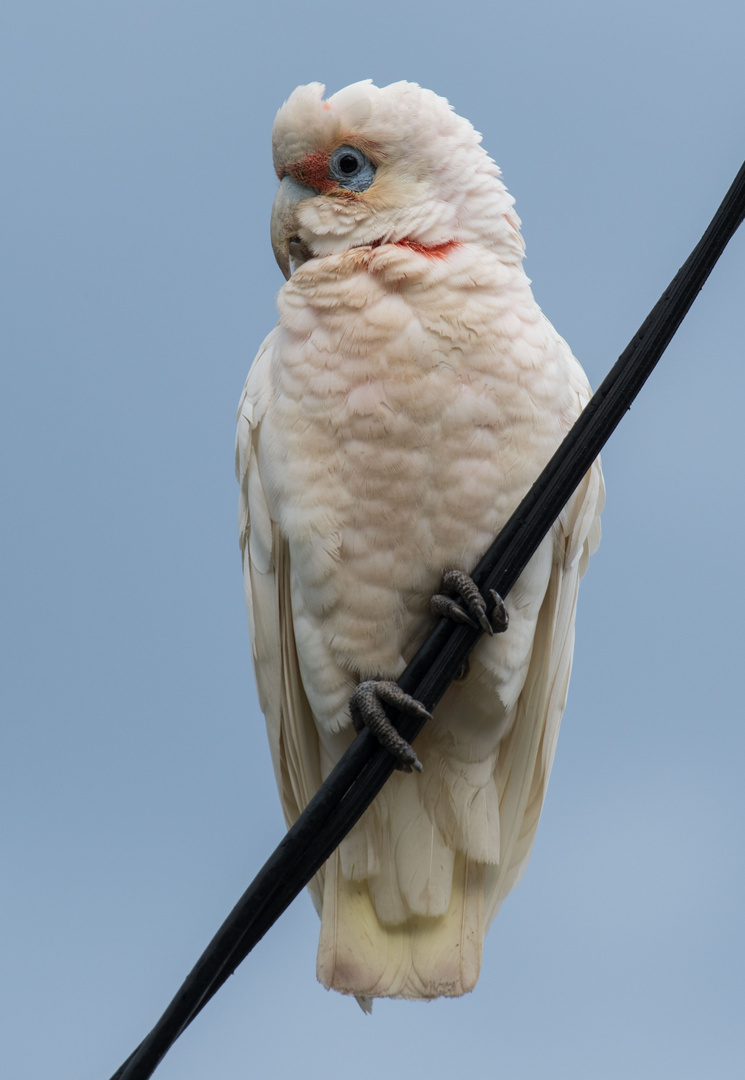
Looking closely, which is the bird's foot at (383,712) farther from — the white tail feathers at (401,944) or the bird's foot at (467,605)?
the white tail feathers at (401,944)

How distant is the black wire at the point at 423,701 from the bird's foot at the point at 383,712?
13cm

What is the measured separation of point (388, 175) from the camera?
2.44 meters

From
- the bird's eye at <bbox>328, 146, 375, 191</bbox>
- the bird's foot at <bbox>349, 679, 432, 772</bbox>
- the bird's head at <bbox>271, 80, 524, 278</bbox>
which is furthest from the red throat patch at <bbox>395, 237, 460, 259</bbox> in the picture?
the bird's foot at <bbox>349, 679, 432, 772</bbox>

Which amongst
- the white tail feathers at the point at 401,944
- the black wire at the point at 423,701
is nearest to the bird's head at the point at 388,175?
the black wire at the point at 423,701

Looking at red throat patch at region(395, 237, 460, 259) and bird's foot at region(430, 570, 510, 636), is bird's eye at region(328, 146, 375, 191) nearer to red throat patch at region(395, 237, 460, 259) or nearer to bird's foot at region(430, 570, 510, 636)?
red throat patch at region(395, 237, 460, 259)

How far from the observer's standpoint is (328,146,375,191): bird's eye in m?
2.46

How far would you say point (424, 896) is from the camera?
97.3 inches

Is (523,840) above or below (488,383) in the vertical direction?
below

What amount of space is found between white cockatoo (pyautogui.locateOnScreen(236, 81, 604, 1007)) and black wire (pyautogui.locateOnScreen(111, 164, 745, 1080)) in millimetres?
329

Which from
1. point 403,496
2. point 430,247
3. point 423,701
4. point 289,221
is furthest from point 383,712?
point 289,221

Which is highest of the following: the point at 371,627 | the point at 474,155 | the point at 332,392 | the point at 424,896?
the point at 474,155

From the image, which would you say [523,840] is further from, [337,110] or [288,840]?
[337,110]

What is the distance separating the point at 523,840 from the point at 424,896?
38 centimetres

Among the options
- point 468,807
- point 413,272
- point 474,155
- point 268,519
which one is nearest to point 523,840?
point 468,807
